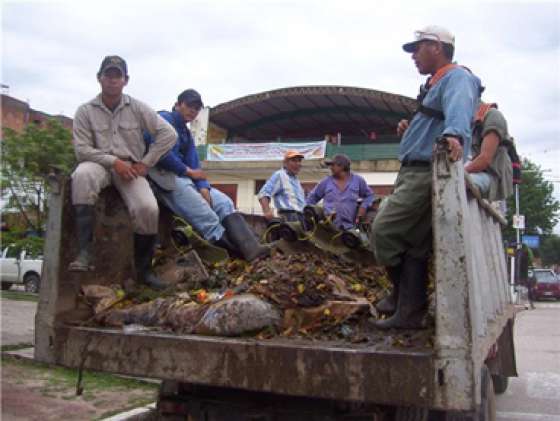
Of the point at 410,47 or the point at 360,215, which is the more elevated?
the point at 410,47

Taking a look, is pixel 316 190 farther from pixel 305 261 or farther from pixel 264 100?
pixel 264 100

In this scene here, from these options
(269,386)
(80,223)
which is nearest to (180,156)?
(80,223)

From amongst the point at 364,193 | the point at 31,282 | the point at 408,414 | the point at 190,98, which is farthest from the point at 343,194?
the point at 31,282

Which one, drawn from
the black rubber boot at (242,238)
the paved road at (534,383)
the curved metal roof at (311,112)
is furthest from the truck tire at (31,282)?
the black rubber boot at (242,238)

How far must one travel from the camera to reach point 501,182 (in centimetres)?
356

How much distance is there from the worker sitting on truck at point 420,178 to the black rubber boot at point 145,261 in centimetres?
125

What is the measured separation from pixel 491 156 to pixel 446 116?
84 centimetres

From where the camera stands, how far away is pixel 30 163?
53.2ft

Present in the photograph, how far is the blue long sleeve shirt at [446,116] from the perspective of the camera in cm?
256

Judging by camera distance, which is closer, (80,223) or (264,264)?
(80,223)

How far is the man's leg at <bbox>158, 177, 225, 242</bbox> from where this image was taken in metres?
3.69

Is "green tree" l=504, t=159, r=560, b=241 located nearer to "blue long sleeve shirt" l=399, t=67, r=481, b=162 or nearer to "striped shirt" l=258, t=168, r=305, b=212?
"striped shirt" l=258, t=168, r=305, b=212

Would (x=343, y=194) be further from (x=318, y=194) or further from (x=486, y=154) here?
(x=486, y=154)

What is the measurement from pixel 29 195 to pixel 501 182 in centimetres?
1530
